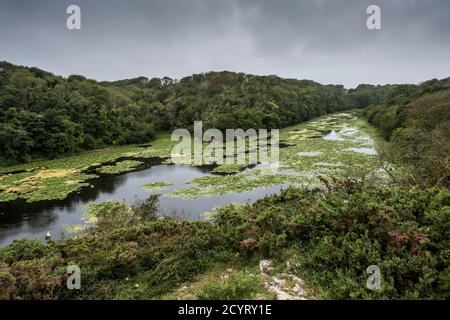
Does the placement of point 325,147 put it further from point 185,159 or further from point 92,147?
point 92,147

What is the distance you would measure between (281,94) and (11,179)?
64725mm

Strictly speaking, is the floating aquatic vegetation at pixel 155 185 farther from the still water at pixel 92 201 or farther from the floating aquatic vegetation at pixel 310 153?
the floating aquatic vegetation at pixel 310 153

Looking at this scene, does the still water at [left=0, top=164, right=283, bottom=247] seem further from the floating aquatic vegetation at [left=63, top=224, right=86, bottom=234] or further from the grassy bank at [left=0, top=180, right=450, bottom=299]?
the grassy bank at [left=0, top=180, right=450, bottom=299]

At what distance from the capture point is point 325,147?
41.5m

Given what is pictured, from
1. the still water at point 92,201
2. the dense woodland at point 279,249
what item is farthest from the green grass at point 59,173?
the dense woodland at point 279,249

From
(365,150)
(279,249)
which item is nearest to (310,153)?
(365,150)

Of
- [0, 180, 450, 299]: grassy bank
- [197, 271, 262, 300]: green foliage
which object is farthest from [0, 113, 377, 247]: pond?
[197, 271, 262, 300]: green foliage

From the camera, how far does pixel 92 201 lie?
23.9 metres

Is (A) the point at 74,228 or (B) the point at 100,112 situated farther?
(B) the point at 100,112

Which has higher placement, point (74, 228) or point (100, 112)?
point (100, 112)

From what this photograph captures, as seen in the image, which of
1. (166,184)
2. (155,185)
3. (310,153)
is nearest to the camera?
(155,185)

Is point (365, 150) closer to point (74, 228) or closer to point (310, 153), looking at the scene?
point (310, 153)

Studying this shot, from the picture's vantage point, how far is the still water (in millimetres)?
18980

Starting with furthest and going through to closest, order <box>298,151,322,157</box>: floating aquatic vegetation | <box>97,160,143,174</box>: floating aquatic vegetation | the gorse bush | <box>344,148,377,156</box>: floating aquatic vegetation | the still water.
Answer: <box>344,148,377,156</box>: floating aquatic vegetation → <box>298,151,322,157</box>: floating aquatic vegetation → <box>97,160,143,174</box>: floating aquatic vegetation → the still water → the gorse bush
